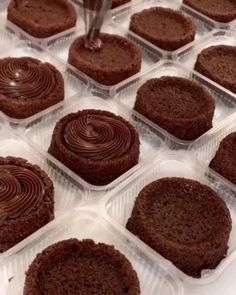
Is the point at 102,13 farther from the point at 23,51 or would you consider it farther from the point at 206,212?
the point at 206,212

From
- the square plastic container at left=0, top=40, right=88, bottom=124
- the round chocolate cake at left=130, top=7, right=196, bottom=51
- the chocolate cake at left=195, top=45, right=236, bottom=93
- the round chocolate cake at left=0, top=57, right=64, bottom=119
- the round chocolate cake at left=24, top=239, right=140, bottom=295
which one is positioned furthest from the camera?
the round chocolate cake at left=130, top=7, right=196, bottom=51

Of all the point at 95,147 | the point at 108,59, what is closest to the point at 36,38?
the point at 108,59

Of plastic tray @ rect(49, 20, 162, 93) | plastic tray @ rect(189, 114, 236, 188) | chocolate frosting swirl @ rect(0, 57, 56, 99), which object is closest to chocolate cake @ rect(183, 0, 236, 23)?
plastic tray @ rect(49, 20, 162, 93)

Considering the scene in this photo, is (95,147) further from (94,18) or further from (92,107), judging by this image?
(94,18)

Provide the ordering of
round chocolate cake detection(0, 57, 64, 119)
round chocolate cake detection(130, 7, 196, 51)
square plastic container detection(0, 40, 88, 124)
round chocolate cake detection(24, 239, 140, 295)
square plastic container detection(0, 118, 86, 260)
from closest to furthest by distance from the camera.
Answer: round chocolate cake detection(24, 239, 140, 295)
square plastic container detection(0, 118, 86, 260)
round chocolate cake detection(0, 57, 64, 119)
square plastic container detection(0, 40, 88, 124)
round chocolate cake detection(130, 7, 196, 51)

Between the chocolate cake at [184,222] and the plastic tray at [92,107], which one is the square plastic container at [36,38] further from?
the chocolate cake at [184,222]

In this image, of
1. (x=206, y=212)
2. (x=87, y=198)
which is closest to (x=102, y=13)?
(x=87, y=198)

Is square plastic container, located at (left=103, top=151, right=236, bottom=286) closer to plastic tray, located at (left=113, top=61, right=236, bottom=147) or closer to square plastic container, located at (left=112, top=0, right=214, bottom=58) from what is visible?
plastic tray, located at (left=113, top=61, right=236, bottom=147)
